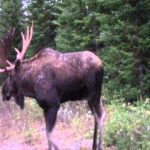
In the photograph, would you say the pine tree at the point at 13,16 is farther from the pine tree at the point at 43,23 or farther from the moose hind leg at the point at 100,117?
the moose hind leg at the point at 100,117

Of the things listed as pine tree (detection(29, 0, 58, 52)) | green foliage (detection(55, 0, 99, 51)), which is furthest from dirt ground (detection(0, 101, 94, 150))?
pine tree (detection(29, 0, 58, 52))

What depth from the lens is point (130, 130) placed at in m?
7.43

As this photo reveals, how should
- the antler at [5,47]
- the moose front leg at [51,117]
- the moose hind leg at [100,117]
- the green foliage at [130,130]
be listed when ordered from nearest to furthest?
the green foliage at [130,130], the moose front leg at [51,117], the moose hind leg at [100,117], the antler at [5,47]

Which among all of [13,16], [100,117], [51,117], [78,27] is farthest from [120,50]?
[13,16]

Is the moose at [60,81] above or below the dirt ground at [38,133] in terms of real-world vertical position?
above

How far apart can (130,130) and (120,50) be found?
230 inches

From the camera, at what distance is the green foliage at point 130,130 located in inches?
284

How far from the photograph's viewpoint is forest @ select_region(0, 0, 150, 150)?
7.67 meters

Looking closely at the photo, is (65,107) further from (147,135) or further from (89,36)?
(89,36)

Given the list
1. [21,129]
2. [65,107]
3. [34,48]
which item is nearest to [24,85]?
[21,129]

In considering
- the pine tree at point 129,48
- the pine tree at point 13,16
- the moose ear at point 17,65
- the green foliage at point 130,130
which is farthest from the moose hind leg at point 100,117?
the pine tree at point 13,16

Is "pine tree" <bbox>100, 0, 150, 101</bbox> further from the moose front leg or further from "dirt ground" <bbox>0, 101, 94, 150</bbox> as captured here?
the moose front leg

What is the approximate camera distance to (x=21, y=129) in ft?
32.2

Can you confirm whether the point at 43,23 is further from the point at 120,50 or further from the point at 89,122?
the point at 89,122
